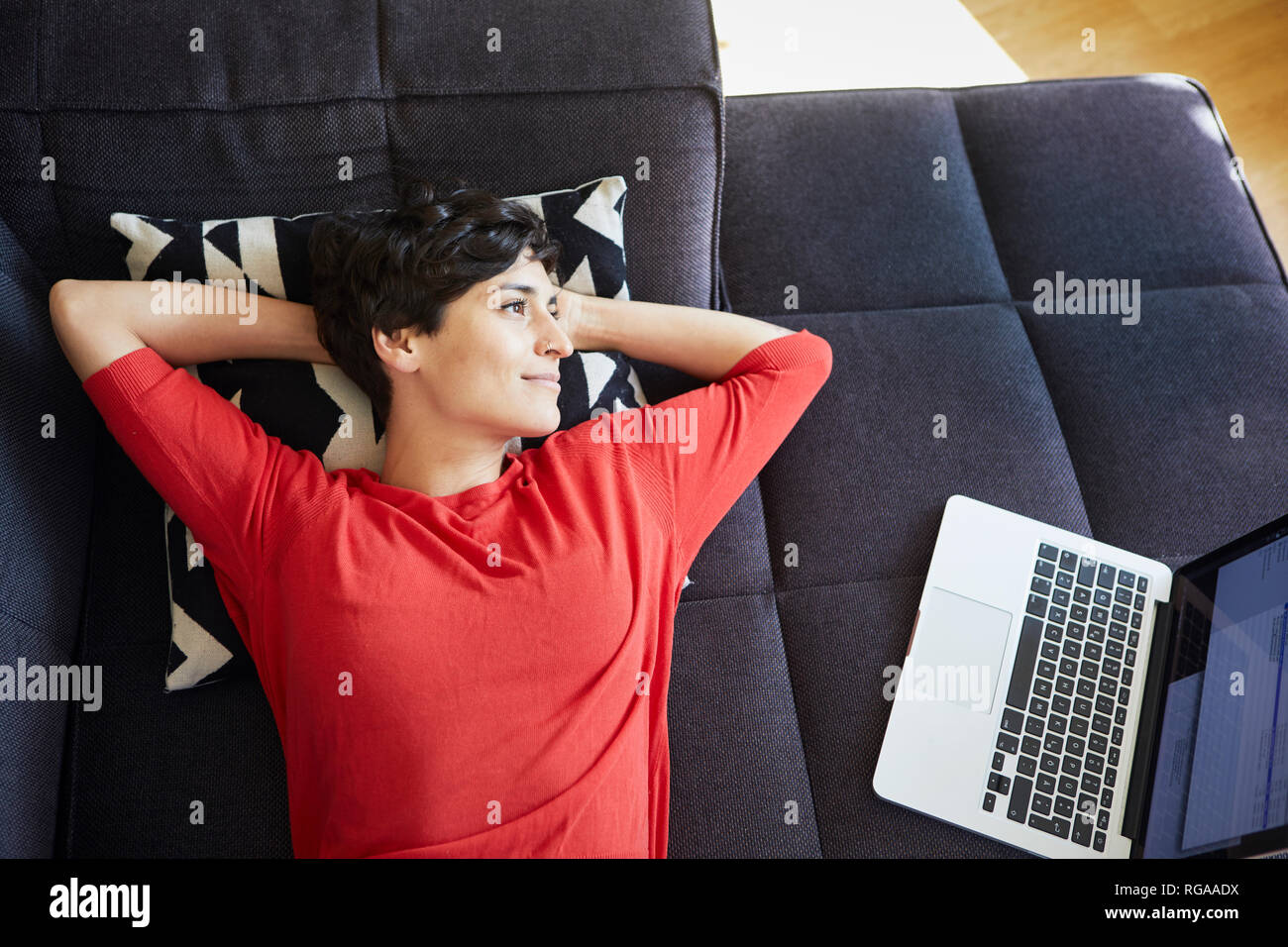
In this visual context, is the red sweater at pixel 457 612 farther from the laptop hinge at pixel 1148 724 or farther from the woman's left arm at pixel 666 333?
the laptop hinge at pixel 1148 724

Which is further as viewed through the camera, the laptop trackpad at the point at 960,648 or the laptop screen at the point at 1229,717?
the laptop trackpad at the point at 960,648

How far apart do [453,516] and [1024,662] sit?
93 centimetres

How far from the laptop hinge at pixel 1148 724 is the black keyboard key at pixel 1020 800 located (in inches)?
5.6

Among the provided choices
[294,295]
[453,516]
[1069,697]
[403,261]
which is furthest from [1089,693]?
[294,295]

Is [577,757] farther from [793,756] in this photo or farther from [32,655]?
[32,655]

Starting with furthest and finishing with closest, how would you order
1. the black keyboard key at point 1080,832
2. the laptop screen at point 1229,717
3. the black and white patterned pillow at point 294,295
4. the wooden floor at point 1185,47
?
the wooden floor at point 1185,47 < the black and white patterned pillow at point 294,295 < the black keyboard key at point 1080,832 < the laptop screen at point 1229,717

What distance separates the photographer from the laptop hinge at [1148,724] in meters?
1.33

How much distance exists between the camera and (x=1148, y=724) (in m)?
1.38

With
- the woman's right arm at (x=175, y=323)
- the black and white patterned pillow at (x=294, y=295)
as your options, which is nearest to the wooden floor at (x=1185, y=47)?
the black and white patterned pillow at (x=294, y=295)

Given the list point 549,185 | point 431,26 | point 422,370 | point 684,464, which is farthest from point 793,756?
point 431,26

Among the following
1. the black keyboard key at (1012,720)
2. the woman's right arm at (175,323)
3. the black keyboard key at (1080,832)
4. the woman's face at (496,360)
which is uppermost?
the woman's right arm at (175,323)

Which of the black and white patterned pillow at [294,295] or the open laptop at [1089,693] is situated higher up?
the black and white patterned pillow at [294,295]
